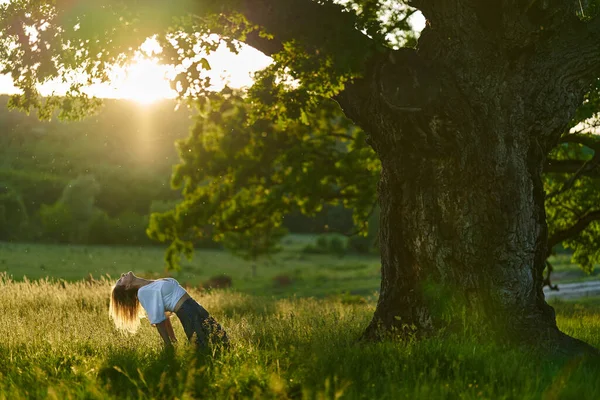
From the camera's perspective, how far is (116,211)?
277 feet

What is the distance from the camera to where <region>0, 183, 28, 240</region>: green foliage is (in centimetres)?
6925

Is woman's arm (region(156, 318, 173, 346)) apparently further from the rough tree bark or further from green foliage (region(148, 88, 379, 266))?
green foliage (region(148, 88, 379, 266))

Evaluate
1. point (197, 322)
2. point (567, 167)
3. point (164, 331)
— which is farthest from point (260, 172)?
point (164, 331)

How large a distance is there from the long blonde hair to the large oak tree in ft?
8.27

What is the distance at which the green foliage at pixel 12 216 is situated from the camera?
227 feet

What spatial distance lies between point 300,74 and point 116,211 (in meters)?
79.8

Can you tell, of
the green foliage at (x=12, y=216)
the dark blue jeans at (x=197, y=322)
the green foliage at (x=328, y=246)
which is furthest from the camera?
the green foliage at (x=328, y=246)

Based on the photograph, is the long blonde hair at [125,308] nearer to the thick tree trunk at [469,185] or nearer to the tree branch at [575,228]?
the thick tree trunk at [469,185]

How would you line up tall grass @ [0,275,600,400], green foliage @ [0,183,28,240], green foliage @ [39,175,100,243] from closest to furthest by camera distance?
tall grass @ [0,275,600,400]
green foliage @ [0,183,28,240]
green foliage @ [39,175,100,243]

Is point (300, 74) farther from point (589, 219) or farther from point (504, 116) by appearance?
point (589, 219)

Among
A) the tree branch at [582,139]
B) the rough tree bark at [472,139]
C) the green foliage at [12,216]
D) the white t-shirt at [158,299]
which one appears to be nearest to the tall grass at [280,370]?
the white t-shirt at [158,299]

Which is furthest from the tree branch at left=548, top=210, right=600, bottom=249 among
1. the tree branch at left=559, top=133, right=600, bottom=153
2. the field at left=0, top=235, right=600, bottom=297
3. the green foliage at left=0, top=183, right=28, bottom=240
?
the green foliage at left=0, top=183, right=28, bottom=240

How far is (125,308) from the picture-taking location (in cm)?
757

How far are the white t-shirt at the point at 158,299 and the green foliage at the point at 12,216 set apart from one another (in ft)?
217
